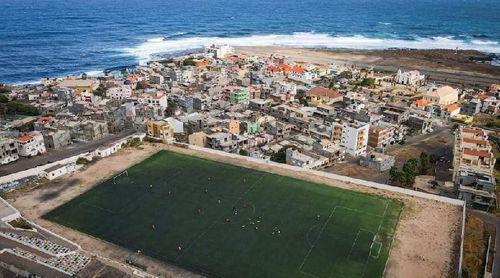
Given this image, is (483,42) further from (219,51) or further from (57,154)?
(57,154)

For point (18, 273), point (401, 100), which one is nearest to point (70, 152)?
point (18, 273)

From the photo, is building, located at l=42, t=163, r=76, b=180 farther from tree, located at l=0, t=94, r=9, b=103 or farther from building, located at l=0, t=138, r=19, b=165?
tree, located at l=0, t=94, r=9, b=103

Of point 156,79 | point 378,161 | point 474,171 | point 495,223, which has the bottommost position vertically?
point 495,223

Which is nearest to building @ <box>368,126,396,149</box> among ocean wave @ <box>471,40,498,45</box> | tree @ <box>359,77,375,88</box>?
tree @ <box>359,77,375,88</box>

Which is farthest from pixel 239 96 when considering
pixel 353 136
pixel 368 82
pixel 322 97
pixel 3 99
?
pixel 3 99

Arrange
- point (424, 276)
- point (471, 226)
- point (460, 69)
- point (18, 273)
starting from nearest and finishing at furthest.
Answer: point (18, 273) < point (424, 276) < point (471, 226) < point (460, 69)

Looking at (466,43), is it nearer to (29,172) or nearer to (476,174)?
(476,174)

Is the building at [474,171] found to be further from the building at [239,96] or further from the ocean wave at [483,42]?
the ocean wave at [483,42]
